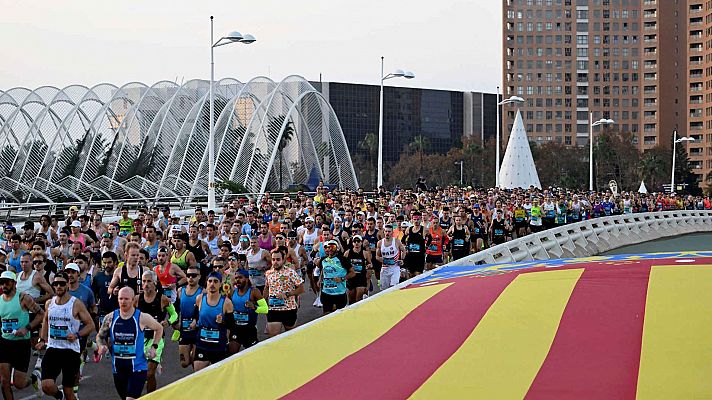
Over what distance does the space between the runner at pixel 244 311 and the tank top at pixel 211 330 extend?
0.65m

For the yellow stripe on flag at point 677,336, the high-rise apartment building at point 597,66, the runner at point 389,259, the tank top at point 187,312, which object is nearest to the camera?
the yellow stripe on flag at point 677,336

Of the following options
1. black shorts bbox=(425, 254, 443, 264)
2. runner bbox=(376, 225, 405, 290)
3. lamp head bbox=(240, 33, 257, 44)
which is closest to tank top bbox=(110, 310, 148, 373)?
runner bbox=(376, 225, 405, 290)

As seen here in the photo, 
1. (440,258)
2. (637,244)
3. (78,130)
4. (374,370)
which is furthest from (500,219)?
(78,130)

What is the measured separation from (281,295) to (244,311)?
46.2 inches

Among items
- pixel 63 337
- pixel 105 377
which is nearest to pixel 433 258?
pixel 105 377

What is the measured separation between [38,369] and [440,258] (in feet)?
31.1

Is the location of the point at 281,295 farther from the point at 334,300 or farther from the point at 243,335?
the point at 334,300

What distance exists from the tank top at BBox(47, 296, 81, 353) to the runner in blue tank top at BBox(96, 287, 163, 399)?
17.2 inches

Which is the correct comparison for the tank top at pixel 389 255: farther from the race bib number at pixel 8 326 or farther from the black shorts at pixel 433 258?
the race bib number at pixel 8 326

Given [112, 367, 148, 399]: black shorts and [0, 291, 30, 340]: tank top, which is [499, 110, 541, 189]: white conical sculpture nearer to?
[0, 291, 30, 340]: tank top

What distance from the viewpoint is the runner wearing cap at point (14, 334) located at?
9875 millimetres

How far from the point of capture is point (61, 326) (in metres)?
9.42

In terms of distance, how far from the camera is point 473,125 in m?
155

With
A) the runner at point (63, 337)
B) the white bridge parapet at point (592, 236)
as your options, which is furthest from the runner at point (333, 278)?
the runner at point (63, 337)
